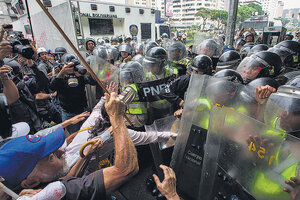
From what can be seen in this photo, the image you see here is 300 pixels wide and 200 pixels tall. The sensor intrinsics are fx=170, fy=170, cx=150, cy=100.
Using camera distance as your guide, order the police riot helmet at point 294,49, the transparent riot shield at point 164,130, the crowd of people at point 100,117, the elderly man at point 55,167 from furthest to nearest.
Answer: the police riot helmet at point 294,49
the transparent riot shield at point 164,130
the crowd of people at point 100,117
the elderly man at point 55,167

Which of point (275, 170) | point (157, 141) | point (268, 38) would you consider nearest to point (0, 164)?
point (157, 141)

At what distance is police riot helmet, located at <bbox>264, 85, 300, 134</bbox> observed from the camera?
3.69 ft

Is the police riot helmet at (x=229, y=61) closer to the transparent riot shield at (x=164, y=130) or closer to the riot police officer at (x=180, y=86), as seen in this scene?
the riot police officer at (x=180, y=86)

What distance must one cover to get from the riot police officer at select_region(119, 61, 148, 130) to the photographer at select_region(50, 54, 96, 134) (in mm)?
881

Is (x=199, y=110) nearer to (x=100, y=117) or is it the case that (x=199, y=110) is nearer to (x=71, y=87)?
(x=100, y=117)

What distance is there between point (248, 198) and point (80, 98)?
291cm

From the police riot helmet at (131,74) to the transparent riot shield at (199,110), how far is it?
128cm

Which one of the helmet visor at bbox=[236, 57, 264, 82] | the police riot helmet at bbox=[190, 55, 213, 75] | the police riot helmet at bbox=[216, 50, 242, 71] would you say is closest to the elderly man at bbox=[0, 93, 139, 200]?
the police riot helmet at bbox=[190, 55, 213, 75]

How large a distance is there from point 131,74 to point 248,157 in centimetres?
197

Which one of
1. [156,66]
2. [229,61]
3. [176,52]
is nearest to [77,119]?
[156,66]

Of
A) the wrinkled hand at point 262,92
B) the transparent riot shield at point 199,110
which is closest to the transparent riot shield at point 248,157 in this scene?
the transparent riot shield at point 199,110

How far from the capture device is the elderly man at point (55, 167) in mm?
953

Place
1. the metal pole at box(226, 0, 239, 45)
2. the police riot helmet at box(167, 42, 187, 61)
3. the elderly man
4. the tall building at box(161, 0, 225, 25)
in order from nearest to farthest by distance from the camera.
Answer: the elderly man → the police riot helmet at box(167, 42, 187, 61) → the metal pole at box(226, 0, 239, 45) → the tall building at box(161, 0, 225, 25)

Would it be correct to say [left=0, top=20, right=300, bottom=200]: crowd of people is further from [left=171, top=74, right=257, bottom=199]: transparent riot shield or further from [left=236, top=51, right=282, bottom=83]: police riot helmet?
[left=171, top=74, right=257, bottom=199]: transparent riot shield
